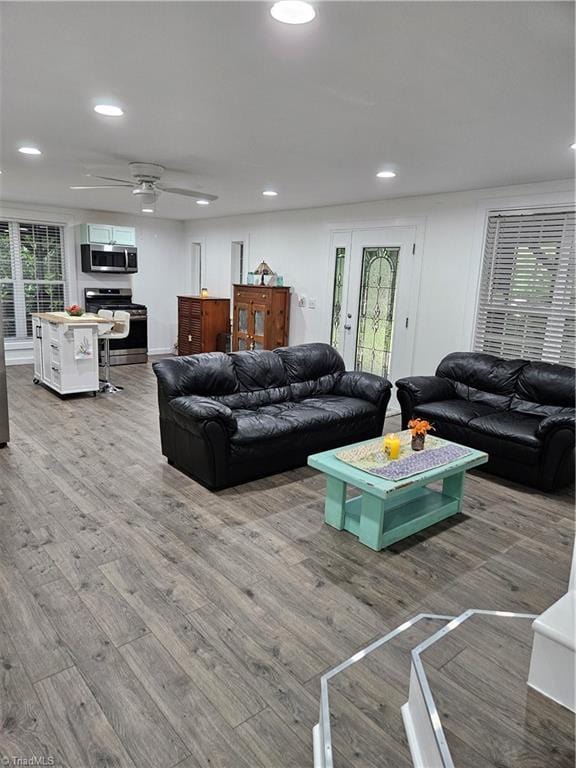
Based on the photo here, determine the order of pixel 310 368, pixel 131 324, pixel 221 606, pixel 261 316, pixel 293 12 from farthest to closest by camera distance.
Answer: pixel 131 324
pixel 261 316
pixel 310 368
pixel 221 606
pixel 293 12

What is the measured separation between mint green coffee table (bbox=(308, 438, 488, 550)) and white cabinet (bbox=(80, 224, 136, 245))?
6.40m

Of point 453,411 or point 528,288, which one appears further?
A: point 528,288

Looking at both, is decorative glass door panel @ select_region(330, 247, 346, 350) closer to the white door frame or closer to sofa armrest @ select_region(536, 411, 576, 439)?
the white door frame

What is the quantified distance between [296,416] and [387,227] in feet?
9.73

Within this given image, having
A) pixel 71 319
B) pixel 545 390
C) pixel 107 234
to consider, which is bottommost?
pixel 545 390

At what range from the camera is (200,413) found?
11.7ft

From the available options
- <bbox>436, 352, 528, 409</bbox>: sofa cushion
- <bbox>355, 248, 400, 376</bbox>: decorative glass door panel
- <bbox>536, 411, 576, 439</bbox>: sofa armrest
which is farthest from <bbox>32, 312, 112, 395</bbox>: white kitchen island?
<bbox>536, 411, 576, 439</bbox>: sofa armrest

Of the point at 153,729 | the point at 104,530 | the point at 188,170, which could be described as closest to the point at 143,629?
the point at 153,729

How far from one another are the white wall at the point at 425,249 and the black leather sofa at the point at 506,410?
1.96 feet

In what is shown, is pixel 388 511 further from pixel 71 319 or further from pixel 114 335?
pixel 114 335

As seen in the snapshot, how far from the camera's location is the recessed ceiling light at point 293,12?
173 cm

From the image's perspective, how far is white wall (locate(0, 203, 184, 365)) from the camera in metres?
8.04

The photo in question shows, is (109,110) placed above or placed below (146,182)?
above

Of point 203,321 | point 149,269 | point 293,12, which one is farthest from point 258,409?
point 149,269
